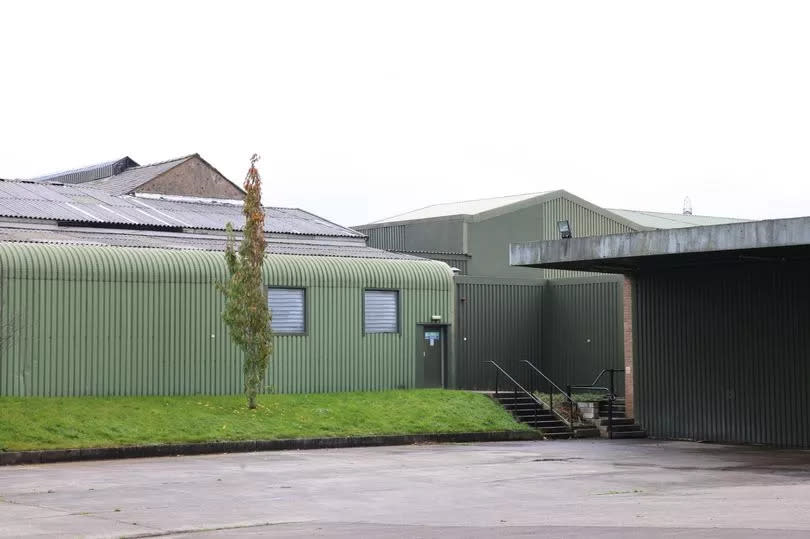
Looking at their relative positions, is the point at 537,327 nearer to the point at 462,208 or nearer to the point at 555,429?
the point at 555,429

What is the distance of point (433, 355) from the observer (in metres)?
35.7

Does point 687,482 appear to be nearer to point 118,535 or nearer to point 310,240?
point 118,535

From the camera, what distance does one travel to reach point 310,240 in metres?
38.1

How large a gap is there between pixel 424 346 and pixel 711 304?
29.6 ft

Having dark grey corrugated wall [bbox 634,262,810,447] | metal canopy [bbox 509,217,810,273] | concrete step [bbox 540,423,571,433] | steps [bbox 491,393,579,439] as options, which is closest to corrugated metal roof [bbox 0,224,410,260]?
steps [bbox 491,393,579,439]

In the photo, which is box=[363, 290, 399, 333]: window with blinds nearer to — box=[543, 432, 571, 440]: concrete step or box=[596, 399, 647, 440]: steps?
box=[543, 432, 571, 440]: concrete step

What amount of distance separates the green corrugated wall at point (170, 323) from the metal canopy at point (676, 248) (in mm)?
5963

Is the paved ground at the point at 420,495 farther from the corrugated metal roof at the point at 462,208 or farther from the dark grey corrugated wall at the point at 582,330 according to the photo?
the corrugated metal roof at the point at 462,208

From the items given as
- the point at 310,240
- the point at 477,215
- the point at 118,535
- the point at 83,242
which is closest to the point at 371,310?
the point at 310,240

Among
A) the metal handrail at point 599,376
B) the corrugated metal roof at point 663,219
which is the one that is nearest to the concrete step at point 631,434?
the metal handrail at point 599,376

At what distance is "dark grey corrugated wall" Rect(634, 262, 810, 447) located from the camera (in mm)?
27781

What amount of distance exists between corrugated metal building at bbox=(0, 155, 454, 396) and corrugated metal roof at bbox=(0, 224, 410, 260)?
0.07 m

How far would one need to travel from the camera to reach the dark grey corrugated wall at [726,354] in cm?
2778

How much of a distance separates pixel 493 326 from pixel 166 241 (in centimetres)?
994
